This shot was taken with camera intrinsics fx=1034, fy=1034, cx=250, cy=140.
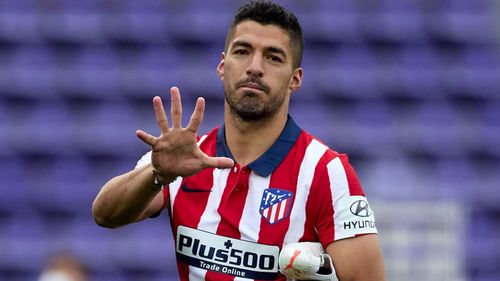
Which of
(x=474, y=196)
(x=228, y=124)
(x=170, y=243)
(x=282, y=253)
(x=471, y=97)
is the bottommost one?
(x=282, y=253)

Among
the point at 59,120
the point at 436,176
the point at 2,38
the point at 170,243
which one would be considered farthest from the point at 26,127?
the point at 436,176

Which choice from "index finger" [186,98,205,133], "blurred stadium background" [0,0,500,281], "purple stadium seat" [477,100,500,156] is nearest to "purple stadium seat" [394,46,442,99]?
"blurred stadium background" [0,0,500,281]

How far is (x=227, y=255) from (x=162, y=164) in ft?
1.49

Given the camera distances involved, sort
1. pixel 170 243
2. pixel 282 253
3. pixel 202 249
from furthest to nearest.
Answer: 1. pixel 170 243
2. pixel 202 249
3. pixel 282 253

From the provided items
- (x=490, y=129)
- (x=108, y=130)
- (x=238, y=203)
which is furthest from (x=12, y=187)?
(x=238, y=203)

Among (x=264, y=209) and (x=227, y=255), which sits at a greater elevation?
(x=264, y=209)

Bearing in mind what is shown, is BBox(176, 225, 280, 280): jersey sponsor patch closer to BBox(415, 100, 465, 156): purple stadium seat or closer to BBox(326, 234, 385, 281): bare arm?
BBox(326, 234, 385, 281): bare arm

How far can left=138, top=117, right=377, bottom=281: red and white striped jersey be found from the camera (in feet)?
11.2

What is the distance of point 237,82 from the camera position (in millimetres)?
3484

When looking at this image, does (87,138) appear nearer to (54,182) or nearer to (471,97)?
(54,182)

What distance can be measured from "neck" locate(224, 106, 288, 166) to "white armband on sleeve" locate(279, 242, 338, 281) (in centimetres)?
43

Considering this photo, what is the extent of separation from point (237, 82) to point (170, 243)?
6.03 meters

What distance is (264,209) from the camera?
11.4ft

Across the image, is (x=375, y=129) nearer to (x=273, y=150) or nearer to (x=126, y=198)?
(x=273, y=150)
